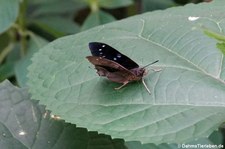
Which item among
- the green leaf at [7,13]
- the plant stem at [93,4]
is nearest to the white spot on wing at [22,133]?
the green leaf at [7,13]

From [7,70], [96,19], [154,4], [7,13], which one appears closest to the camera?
[7,13]

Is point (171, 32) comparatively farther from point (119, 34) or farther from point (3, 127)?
point (3, 127)

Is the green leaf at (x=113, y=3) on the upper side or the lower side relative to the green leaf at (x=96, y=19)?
upper

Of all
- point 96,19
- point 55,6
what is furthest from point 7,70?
point 55,6

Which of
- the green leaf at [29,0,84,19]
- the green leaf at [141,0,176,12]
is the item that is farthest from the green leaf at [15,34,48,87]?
the green leaf at [141,0,176,12]

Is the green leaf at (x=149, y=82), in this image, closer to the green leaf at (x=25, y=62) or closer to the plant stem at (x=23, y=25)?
the green leaf at (x=25, y=62)

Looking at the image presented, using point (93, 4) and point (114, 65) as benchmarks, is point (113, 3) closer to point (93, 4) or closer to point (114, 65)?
point (93, 4)

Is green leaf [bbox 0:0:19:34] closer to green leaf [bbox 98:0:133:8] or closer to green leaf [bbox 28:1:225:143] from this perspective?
green leaf [bbox 98:0:133:8]
